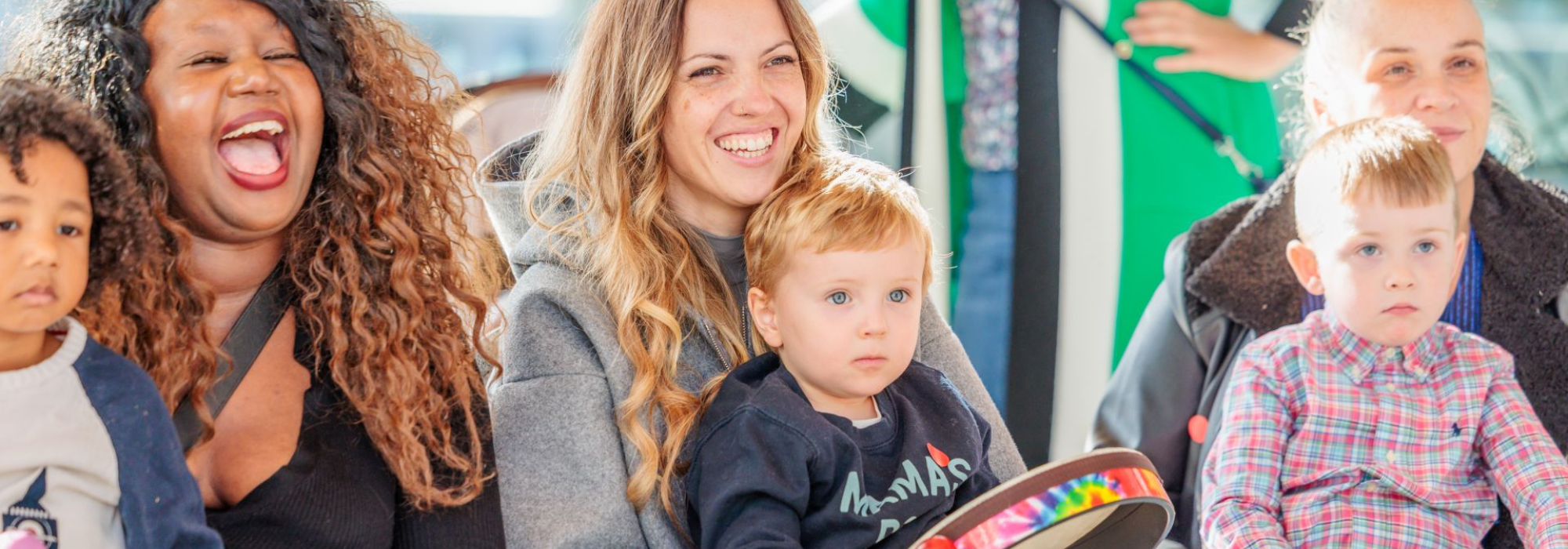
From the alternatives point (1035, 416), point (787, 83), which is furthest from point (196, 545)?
point (1035, 416)

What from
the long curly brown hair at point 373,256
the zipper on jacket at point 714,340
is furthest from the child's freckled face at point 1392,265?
the long curly brown hair at point 373,256

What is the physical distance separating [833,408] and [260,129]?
82 centimetres

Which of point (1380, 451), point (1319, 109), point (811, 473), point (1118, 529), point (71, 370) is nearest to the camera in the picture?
point (71, 370)

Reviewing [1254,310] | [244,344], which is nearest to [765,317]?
[244,344]

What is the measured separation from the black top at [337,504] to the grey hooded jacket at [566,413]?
45mm

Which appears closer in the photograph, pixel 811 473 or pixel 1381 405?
pixel 811 473

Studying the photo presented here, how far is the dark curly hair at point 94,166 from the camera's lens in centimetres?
126

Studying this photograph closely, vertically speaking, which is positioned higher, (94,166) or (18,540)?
(94,166)

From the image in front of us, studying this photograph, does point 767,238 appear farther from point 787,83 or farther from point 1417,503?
point 1417,503

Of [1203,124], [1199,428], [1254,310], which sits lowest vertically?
[1199,428]

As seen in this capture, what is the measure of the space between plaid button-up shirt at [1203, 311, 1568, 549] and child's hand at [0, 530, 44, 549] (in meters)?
1.51

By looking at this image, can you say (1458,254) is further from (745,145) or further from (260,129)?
(260,129)

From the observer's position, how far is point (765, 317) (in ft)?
6.32

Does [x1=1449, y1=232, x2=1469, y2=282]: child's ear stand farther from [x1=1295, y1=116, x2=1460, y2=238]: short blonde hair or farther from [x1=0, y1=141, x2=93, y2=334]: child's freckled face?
[x1=0, y1=141, x2=93, y2=334]: child's freckled face
